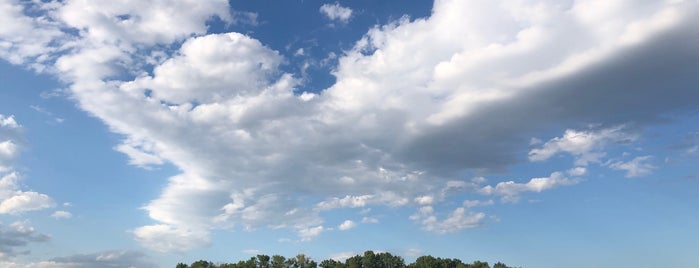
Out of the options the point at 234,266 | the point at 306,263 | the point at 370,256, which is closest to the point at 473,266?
the point at 370,256

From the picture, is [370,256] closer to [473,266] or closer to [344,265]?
[344,265]

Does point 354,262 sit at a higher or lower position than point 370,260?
lower

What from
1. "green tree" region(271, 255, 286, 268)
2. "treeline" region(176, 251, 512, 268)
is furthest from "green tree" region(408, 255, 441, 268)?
"green tree" region(271, 255, 286, 268)

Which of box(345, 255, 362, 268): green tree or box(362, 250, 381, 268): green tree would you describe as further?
box(362, 250, 381, 268): green tree

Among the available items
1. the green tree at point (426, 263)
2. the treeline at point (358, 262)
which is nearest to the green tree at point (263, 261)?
the treeline at point (358, 262)

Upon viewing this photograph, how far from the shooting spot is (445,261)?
187500mm

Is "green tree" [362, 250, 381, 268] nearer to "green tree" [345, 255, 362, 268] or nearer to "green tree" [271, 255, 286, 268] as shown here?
"green tree" [345, 255, 362, 268]

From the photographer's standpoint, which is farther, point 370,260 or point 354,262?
point 354,262

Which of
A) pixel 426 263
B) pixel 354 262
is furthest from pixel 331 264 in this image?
pixel 426 263

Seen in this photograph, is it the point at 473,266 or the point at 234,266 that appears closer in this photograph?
the point at 234,266

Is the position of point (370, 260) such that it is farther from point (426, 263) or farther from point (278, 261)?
point (278, 261)

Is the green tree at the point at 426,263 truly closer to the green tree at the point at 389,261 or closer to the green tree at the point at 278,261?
the green tree at the point at 389,261

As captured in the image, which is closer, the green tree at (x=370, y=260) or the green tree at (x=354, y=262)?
the green tree at (x=354, y=262)

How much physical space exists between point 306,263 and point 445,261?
52124 mm
